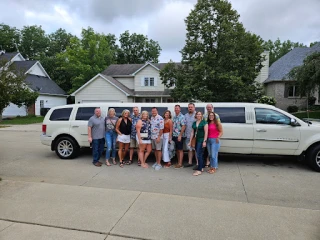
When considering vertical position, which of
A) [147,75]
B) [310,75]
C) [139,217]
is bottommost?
[139,217]

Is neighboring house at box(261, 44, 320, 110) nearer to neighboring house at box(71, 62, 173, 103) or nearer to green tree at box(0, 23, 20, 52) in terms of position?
neighboring house at box(71, 62, 173, 103)

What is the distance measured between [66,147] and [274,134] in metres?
6.44

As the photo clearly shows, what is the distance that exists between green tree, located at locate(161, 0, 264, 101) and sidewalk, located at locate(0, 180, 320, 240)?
11808 mm

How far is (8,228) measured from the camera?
3.43 metres

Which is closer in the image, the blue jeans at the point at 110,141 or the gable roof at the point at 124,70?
the blue jeans at the point at 110,141

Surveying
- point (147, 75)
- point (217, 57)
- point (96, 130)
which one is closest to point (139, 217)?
point (96, 130)

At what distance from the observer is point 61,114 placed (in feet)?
25.8

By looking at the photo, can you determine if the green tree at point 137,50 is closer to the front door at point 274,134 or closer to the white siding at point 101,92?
the white siding at point 101,92

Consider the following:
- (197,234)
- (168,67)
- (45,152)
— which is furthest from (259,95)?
(197,234)

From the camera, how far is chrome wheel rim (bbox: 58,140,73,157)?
7645mm

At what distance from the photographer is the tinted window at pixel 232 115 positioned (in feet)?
22.4

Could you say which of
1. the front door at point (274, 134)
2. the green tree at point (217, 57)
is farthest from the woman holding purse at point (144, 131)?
the green tree at point (217, 57)

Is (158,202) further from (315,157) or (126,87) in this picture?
(126,87)

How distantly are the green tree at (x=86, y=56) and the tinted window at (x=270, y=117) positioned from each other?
3111cm
